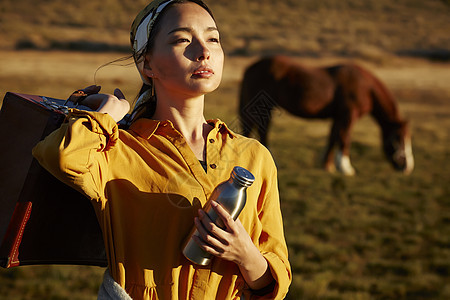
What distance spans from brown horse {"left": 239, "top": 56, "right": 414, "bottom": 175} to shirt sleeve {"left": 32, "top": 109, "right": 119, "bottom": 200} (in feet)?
25.6

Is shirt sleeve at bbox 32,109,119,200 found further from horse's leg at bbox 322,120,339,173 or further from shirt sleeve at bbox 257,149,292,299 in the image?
horse's leg at bbox 322,120,339,173

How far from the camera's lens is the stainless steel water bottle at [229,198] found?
1.27 m

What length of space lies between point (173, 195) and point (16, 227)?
1.47ft

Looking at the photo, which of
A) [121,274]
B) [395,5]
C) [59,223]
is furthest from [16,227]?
[395,5]

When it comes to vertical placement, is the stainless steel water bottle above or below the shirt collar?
below

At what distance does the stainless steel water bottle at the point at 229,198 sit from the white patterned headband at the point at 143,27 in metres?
0.52

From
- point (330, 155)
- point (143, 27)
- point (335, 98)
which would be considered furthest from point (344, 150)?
point (143, 27)

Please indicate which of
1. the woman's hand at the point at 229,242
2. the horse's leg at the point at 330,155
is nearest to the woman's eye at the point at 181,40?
the woman's hand at the point at 229,242

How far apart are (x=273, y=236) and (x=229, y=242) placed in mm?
247

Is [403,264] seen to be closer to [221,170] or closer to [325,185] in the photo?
[325,185]

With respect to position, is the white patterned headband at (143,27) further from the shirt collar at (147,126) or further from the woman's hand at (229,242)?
the woman's hand at (229,242)

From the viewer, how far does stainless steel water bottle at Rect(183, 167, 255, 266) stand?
1271 millimetres

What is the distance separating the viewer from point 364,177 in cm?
863

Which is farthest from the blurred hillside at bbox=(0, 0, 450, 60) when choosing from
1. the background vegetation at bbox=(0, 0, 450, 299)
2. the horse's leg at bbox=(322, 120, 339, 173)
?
the horse's leg at bbox=(322, 120, 339, 173)
